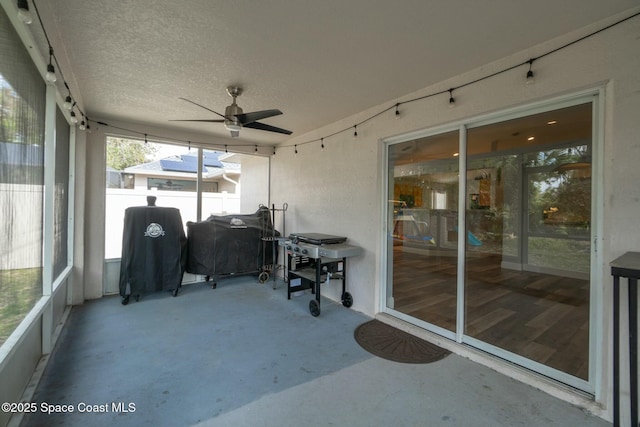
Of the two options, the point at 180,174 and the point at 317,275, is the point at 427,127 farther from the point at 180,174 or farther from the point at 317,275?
the point at 180,174

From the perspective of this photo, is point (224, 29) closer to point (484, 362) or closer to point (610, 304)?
point (610, 304)

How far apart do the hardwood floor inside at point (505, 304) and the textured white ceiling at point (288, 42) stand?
6.48 feet

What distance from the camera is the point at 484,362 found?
2.43 metres

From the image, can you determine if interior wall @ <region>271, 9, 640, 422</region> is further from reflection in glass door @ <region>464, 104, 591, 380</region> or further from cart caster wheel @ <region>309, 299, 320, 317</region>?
cart caster wheel @ <region>309, 299, 320, 317</region>

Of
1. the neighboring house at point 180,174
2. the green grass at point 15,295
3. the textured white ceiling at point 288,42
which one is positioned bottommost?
the green grass at point 15,295

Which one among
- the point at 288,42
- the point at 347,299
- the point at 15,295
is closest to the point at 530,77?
A: the point at 288,42

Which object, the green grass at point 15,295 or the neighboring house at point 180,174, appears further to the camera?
the neighboring house at point 180,174

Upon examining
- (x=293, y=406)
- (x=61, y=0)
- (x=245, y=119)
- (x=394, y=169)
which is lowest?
(x=293, y=406)

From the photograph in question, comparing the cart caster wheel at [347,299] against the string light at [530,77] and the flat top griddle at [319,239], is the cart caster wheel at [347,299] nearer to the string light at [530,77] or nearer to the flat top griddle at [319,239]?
the flat top griddle at [319,239]

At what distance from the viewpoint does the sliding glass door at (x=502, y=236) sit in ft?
7.74

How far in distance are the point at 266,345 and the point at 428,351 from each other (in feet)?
5.20

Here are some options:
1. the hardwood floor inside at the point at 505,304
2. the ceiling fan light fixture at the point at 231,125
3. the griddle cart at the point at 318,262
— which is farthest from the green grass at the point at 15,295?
the hardwood floor inside at the point at 505,304

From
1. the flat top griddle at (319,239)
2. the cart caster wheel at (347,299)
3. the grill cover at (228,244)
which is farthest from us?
the grill cover at (228,244)

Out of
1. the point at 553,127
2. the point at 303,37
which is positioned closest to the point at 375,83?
the point at 303,37
